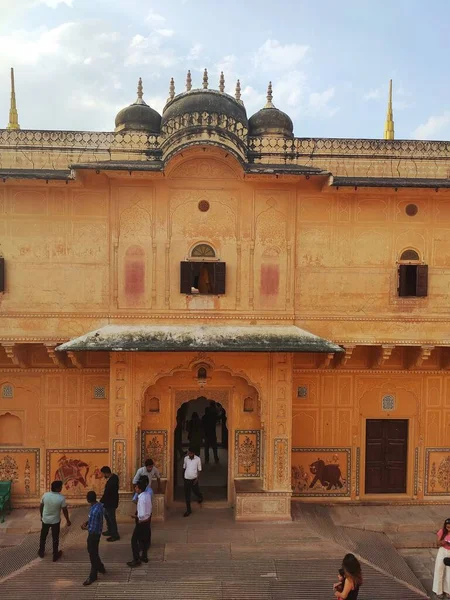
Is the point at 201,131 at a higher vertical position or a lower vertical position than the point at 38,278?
higher

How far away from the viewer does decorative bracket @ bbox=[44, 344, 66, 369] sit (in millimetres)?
9094

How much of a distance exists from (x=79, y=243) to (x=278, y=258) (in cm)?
412

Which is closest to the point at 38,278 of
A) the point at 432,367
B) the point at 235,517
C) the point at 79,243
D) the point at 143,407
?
the point at 79,243

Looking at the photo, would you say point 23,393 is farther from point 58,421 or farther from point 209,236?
point 209,236

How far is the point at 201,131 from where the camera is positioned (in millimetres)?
8797

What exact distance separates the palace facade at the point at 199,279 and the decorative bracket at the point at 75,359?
74 millimetres

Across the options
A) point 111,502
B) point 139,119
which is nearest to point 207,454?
point 111,502

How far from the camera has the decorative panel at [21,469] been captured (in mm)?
9906

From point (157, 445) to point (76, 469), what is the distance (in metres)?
1.96

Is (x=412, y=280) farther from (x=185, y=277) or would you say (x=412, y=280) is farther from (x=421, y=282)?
(x=185, y=277)

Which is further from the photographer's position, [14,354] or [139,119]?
[139,119]

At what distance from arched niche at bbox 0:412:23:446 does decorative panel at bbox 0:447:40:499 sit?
151 millimetres

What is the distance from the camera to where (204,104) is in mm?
9750

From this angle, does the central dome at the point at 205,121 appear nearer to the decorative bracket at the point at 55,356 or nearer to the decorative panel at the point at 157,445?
the decorative bracket at the point at 55,356
